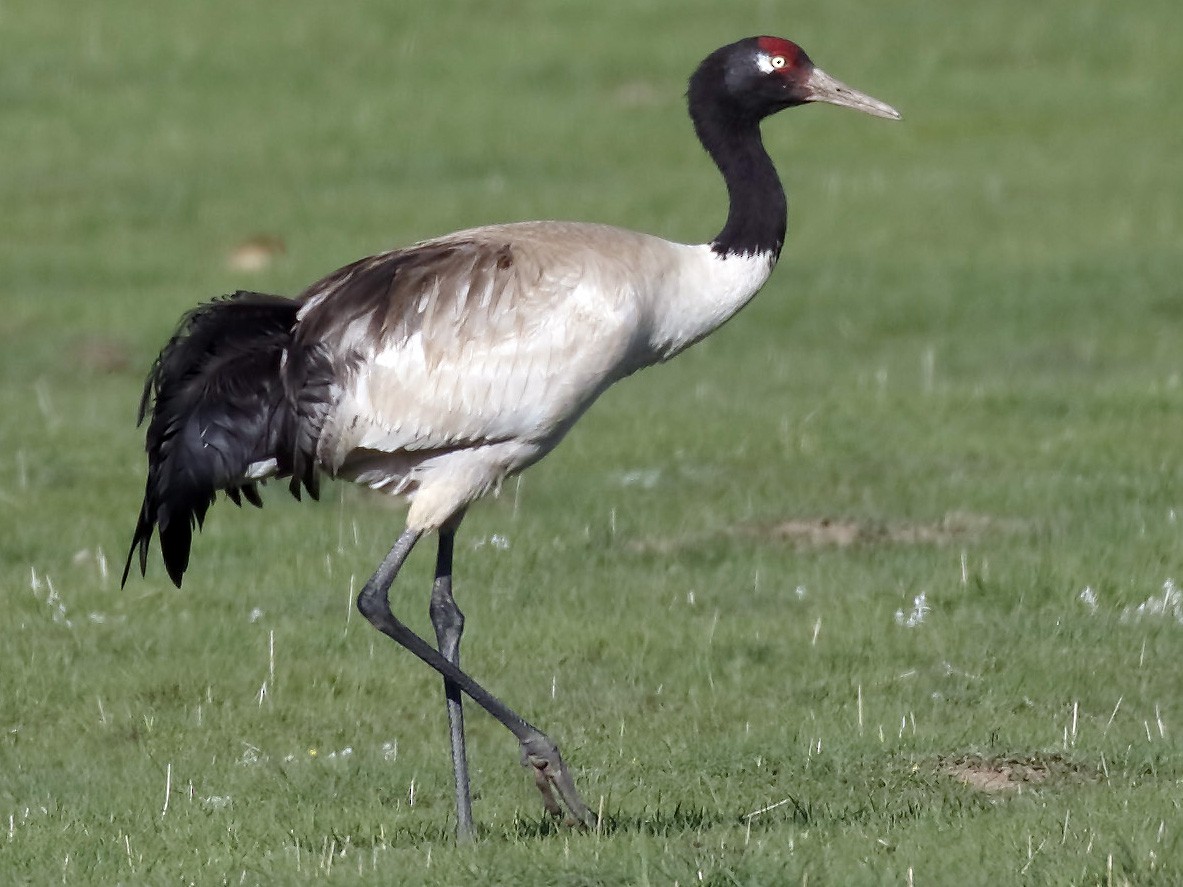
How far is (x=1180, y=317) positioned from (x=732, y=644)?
27.6 ft

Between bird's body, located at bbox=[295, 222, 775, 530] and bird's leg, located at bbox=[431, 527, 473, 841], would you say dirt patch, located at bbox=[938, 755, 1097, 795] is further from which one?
bird's body, located at bbox=[295, 222, 775, 530]

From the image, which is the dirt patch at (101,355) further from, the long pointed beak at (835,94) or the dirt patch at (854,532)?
the long pointed beak at (835,94)

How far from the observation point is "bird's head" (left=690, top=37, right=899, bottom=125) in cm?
852

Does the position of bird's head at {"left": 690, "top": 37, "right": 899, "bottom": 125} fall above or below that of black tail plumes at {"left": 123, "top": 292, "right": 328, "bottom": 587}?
above

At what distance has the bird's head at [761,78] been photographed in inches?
335

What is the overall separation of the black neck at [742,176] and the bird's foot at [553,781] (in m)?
1.89

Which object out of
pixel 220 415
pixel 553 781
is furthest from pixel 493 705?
pixel 220 415

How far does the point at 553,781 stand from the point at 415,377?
1.41 m

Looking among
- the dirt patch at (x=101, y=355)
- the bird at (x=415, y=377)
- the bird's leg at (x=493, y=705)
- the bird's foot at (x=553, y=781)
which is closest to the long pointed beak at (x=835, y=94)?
the bird at (x=415, y=377)

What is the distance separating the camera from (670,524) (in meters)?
11.3

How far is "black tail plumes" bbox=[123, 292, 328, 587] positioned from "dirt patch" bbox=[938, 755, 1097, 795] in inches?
95.5

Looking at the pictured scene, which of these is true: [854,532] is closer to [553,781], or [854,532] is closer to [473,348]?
[473,348]

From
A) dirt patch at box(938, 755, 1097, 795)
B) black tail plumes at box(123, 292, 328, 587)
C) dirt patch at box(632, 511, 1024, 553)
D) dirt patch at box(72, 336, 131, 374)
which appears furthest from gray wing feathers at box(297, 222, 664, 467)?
dirt patch at box(72, 336, 131, 374)

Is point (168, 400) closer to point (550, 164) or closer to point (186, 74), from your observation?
point (550, 164)
